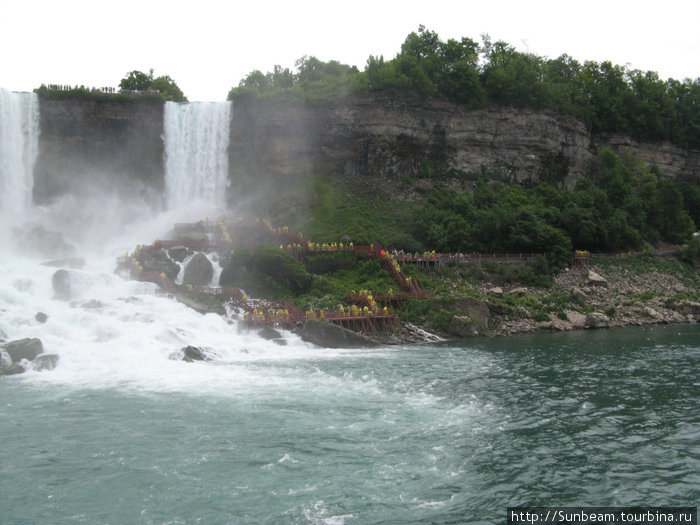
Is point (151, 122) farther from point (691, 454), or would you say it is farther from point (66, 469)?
point (691, 454)

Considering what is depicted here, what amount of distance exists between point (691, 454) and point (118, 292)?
34412 millimetres

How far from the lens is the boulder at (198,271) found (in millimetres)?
45350

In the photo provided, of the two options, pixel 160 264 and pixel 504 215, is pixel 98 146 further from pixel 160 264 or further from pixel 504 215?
pixel 504 215

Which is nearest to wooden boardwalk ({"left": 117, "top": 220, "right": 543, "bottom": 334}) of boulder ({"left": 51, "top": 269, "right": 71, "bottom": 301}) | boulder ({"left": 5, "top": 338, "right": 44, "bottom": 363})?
boulder ({"left": 51, "top": 269, "right": 71, "bottom": 301})

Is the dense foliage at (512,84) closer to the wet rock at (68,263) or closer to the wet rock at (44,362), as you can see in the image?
the wet rock at (68,263)

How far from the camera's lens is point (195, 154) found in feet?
209

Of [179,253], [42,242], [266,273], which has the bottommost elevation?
[266,273]

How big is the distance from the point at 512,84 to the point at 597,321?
3750 cm

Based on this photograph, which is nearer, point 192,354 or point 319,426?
point 319,426

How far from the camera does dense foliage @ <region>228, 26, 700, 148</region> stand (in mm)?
69500

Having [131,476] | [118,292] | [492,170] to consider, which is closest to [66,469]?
[131,476]

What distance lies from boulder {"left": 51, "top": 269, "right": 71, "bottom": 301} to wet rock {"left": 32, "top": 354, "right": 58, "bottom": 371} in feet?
33.1

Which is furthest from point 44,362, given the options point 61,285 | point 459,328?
point 459,328

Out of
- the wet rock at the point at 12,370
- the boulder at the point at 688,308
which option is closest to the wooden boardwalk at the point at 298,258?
the boulder at the point at 688,308
